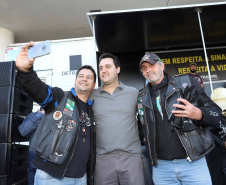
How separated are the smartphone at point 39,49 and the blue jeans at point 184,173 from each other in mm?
1404

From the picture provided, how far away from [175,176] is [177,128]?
0.43m

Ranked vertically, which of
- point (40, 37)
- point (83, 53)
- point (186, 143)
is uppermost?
point (40, 37)

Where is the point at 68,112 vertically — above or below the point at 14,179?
above

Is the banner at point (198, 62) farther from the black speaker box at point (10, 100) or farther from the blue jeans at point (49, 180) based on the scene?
the blue jeans at point (49, 180)

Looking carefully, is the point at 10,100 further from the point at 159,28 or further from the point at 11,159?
the point at 159,28

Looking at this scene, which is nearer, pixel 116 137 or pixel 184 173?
pixel 184 173

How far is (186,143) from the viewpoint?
1694 millimetres

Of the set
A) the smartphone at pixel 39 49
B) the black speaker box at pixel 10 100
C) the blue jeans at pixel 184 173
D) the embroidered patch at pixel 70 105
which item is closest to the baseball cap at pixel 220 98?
the blue jeans at pixel 184 173

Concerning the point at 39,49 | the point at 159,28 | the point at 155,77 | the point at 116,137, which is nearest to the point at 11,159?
the point at 116,137

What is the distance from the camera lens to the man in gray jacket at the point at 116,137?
6.40ft

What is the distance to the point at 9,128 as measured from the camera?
6.95ft

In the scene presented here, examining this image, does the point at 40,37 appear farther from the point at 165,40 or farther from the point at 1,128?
the point at 1,128

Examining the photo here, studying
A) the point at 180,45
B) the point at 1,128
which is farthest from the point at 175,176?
the point at 180,45

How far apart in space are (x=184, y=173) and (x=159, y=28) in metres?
3.48
